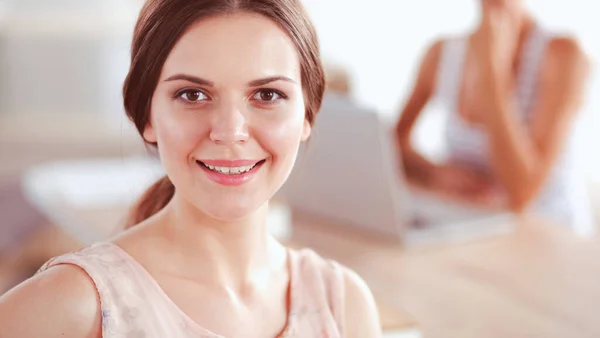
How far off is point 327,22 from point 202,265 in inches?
220

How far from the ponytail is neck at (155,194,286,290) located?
6cm

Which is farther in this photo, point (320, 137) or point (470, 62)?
point (470, 62)

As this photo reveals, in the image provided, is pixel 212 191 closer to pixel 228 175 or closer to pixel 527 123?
pixel 228 175

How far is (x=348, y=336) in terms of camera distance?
2.93ft

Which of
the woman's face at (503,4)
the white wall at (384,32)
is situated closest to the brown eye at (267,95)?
the woman's face at (503,4)

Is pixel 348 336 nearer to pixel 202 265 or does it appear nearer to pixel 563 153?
pixel 202 265

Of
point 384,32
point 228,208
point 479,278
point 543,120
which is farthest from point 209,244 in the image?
point 384,32

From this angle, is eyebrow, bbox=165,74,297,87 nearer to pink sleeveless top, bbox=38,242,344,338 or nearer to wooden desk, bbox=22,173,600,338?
pink sleeveless top, bbox=38,242,344,338

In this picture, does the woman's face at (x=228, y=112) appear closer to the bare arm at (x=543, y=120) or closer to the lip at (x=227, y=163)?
the lip at (x=227, y=163)

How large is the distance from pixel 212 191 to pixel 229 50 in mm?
134

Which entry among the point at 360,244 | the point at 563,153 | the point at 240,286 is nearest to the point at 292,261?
the point at 240,286

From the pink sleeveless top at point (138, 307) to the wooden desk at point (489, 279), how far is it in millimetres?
495

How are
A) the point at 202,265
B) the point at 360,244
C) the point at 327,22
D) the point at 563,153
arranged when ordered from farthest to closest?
1. the point at 327,22
2. the point at 563,153
3. the point at 360,244
4. the point at 202,265

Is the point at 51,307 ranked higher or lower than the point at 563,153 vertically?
higher
